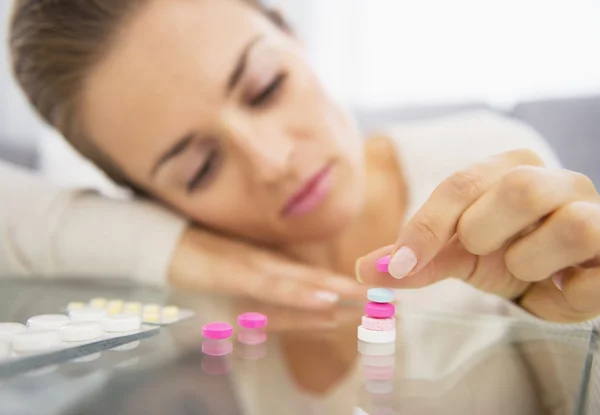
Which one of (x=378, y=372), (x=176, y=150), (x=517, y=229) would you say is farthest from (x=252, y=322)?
(x=176, y=150)

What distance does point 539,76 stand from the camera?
1315mm

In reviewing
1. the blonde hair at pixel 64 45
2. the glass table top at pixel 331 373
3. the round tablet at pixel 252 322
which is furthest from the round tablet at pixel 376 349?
the blonde hair at pixel 64 45

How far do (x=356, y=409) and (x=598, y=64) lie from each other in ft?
4.09

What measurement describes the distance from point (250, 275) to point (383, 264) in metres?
0.41

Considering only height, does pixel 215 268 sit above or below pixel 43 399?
below

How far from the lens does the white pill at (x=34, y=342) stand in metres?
0.37

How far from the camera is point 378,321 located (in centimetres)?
44

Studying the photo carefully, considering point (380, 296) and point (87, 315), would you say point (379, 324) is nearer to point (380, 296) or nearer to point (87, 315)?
point (380, 296)

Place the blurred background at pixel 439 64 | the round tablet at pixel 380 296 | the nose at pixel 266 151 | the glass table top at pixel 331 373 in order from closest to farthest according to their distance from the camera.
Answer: the glass table top at pixel 331 373, the round tablet at pixel 380 296, the nose at pixel 266 151, the blurred background at pixel 439 64

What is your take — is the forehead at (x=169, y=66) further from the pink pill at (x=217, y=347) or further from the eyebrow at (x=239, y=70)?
the pink pill at (x=217, y=347)

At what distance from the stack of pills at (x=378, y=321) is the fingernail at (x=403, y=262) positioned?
0.07 meters

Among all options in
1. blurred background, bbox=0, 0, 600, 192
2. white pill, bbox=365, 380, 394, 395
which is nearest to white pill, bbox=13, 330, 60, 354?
white pill, bbox=365, 380, 394, 395

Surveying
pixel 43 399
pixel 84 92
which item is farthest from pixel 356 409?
pixel 84 92

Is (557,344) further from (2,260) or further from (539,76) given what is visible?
(539,76)
